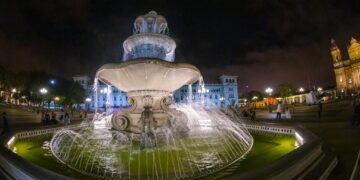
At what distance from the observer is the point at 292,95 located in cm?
7831

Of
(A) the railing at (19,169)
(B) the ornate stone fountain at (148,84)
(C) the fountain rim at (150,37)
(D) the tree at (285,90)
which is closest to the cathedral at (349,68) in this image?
(D) the tree at (285,90)

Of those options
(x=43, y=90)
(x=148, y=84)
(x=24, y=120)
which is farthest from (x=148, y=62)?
(x=43, y=90)

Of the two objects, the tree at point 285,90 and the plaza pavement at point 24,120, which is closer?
the plaza pavement at point 24,120

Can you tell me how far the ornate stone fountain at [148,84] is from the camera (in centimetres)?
1060

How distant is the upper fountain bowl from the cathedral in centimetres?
8547

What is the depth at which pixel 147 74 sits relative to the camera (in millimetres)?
10969

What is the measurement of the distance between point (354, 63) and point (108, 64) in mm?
94945

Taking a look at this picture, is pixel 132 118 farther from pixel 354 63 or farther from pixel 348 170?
pixel 354 63

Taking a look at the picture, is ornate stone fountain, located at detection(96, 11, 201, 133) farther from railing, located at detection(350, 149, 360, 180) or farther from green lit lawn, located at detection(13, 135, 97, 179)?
railing, located at detection(350, 149, 360, 180)

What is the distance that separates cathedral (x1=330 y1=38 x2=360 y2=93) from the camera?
80431mm

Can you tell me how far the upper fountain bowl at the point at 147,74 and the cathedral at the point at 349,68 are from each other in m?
85.5

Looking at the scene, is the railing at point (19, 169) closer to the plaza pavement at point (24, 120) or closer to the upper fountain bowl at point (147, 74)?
the upper fountain bowl at point (147, 74)

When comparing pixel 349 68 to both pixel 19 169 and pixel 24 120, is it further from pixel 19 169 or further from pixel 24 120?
pixel 19 169

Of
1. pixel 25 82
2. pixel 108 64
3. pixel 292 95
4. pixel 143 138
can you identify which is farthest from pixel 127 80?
pixel 292 95
